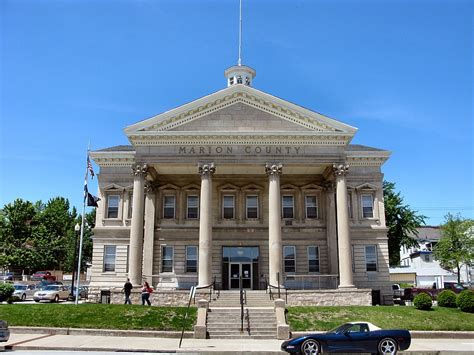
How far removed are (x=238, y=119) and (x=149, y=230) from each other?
11.7 meters

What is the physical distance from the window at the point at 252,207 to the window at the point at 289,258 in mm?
3711

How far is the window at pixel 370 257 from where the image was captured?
37688 millimetres

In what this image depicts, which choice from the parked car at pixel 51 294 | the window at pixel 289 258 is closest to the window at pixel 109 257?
the parked car at pixel 51 294

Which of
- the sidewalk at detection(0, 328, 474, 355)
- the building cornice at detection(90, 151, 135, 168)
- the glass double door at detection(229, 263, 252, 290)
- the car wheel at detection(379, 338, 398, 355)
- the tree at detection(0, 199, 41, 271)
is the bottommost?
the sidewalk at detection(0, 328, 474, 355)

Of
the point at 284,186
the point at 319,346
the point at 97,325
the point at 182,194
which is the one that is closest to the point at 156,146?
the point at 182,194

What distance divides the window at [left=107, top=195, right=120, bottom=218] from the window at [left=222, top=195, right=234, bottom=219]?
362 inches

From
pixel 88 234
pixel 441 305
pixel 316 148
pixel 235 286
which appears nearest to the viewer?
pixel 441 305

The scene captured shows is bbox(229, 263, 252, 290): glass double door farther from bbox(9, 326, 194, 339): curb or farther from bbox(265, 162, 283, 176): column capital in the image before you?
bbox(9, 326, 194, 339): curb

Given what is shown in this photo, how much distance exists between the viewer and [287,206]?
126ft

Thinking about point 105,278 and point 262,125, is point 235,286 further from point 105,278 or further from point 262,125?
point 262,125

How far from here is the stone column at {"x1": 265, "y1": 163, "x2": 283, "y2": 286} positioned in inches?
1200

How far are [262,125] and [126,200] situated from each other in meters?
13.7

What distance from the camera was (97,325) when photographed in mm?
23172

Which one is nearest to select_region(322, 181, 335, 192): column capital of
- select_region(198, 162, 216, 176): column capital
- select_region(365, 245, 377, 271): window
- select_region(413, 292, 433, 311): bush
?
select_region(365, 245, 377, 271): window
